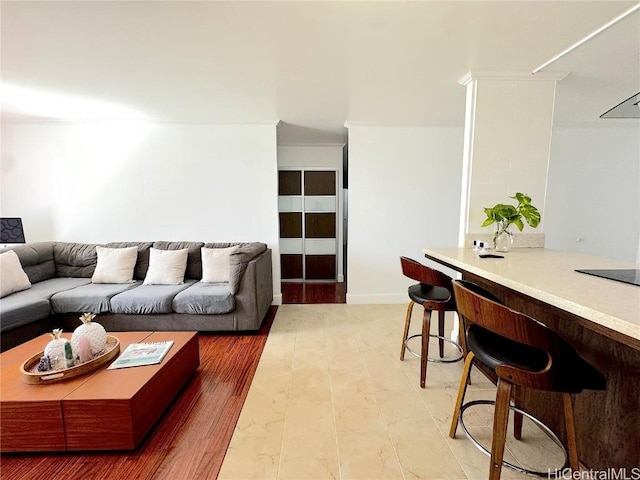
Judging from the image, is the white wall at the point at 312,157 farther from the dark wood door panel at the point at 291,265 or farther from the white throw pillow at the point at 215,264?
the white throw pillow at the point at 215,264

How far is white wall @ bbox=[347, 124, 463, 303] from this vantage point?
371cm

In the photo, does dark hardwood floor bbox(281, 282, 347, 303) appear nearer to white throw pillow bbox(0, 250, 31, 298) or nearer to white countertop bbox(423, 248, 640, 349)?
white countertop bbox(423, 248, 640, 349)

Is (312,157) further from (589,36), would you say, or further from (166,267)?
(589,36)

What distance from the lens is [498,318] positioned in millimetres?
1000

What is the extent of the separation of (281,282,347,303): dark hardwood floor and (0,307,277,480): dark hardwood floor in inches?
76.9

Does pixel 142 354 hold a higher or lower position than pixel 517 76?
lower

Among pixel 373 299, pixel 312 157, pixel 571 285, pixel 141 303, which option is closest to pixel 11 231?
pixel 141 303

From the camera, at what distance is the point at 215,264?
327 cm

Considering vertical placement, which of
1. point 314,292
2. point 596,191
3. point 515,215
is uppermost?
point 596,191

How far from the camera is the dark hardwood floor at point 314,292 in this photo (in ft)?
13.3

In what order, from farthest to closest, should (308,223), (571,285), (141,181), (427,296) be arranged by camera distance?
(308,223) → (141,181) → (427,296) → (571,285)

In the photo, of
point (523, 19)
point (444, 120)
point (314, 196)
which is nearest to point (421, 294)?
point (523, 19)

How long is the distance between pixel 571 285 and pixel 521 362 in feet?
1.33

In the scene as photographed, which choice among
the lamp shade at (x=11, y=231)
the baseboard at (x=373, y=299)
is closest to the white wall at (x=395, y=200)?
the baseboard at (x=373, y=299)
